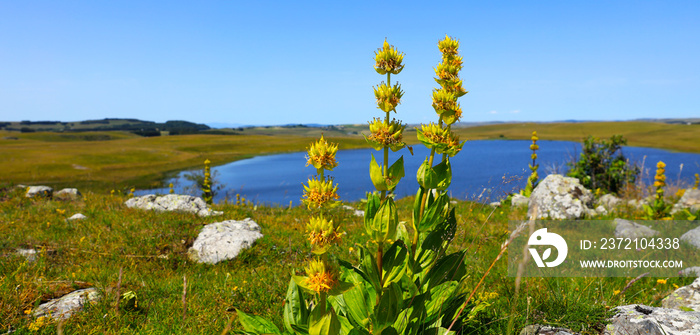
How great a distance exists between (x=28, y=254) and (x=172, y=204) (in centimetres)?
388

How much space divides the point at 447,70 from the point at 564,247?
584 centimetres

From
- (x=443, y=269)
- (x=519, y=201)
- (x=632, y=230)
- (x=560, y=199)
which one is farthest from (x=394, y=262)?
(x=519, y=201)

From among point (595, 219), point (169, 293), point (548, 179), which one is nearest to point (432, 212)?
point (169, 293)

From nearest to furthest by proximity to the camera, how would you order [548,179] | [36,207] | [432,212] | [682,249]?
[432,212] → [682,249] → [36,207] → [548,179]

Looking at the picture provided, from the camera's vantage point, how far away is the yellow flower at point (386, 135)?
253 centimetres

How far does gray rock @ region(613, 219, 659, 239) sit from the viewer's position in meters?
7.98

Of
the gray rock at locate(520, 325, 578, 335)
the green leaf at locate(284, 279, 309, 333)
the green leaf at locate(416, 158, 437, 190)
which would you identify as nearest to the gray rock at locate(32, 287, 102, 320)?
the green leaf at locate(284, 279, 309, 333)

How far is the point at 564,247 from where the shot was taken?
7.22 m

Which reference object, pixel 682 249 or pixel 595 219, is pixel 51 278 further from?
pixel 595 219

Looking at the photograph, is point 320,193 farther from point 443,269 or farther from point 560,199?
point 560,199

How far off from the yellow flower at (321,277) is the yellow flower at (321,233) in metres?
0.11

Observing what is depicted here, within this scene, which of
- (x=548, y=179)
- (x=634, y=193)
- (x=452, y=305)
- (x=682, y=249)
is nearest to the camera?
(x=452, y=305)

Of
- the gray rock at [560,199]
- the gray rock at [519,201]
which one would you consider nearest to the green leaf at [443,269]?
the gray rock at [560,199]

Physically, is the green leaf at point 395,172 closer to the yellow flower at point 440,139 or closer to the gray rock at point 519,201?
the yellow flower at point 440,139
